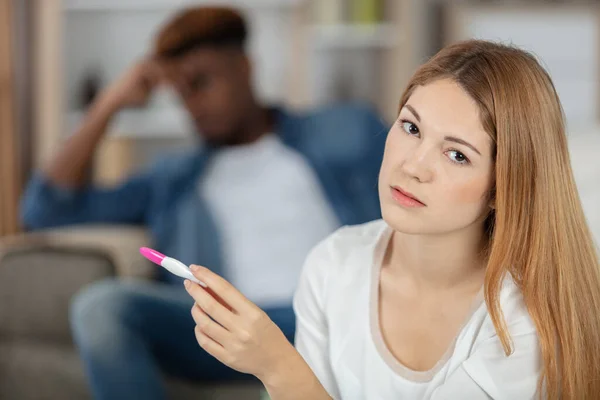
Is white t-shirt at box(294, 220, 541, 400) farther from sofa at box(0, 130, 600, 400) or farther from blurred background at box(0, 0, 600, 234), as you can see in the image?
blurred background at box(0, 0, 600, 234)

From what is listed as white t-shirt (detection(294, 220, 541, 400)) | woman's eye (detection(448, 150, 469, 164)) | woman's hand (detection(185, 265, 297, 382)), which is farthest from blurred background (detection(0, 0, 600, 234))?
woman's hand (detection(185, 265, 297, 382))

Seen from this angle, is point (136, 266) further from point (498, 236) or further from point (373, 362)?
point (498, 236)

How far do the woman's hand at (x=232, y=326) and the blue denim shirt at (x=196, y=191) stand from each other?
101cm

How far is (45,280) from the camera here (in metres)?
1.80

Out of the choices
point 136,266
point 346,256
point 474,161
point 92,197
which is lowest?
point 136,266

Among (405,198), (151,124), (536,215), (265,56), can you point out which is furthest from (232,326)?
(265,56)

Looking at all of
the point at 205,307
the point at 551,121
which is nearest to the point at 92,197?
the point at 205,307

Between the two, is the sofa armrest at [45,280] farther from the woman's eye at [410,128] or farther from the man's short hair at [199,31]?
the woman's eye at [410,128]

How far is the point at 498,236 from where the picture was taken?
85cm

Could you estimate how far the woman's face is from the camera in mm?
813

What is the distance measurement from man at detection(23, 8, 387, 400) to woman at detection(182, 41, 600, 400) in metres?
0.78

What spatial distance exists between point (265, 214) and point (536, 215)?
1.07 m

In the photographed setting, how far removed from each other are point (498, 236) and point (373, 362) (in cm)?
22

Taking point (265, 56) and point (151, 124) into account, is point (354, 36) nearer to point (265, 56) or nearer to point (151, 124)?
point (265, 56)
